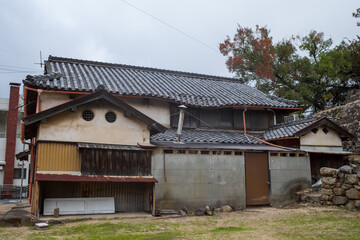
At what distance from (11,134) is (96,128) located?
21906 millimetres

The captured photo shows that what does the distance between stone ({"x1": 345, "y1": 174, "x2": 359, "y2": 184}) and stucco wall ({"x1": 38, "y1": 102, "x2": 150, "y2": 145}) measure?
9.42 meters

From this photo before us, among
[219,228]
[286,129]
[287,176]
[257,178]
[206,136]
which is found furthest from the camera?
[286,129]

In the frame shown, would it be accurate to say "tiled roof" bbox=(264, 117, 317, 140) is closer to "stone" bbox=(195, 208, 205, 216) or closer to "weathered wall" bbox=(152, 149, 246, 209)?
"weathered wall" bbox=(152, 149, 246, 209)

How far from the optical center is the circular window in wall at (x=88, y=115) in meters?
14.3

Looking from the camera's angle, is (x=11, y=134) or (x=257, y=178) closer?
(x=257, y=178)

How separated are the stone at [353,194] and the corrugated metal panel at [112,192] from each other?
9.08 meters

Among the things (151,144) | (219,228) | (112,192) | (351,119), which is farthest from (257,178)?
(351,119)

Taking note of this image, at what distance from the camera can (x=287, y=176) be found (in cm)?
1762

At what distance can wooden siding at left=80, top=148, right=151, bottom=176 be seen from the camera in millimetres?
13547

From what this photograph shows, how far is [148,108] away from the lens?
18.9 metres

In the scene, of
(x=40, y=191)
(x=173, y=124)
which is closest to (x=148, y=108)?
(x=173, y=124)

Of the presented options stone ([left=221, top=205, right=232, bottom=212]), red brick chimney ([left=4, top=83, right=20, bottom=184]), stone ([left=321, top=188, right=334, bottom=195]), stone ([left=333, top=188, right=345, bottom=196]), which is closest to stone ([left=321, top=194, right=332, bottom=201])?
stone ([left=321, top=188, right=334, bottom=195])

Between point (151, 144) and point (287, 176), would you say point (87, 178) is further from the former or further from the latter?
point (287, 176)

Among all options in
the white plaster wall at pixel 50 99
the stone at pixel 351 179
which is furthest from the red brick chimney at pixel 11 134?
the stone at pixel 351 179
